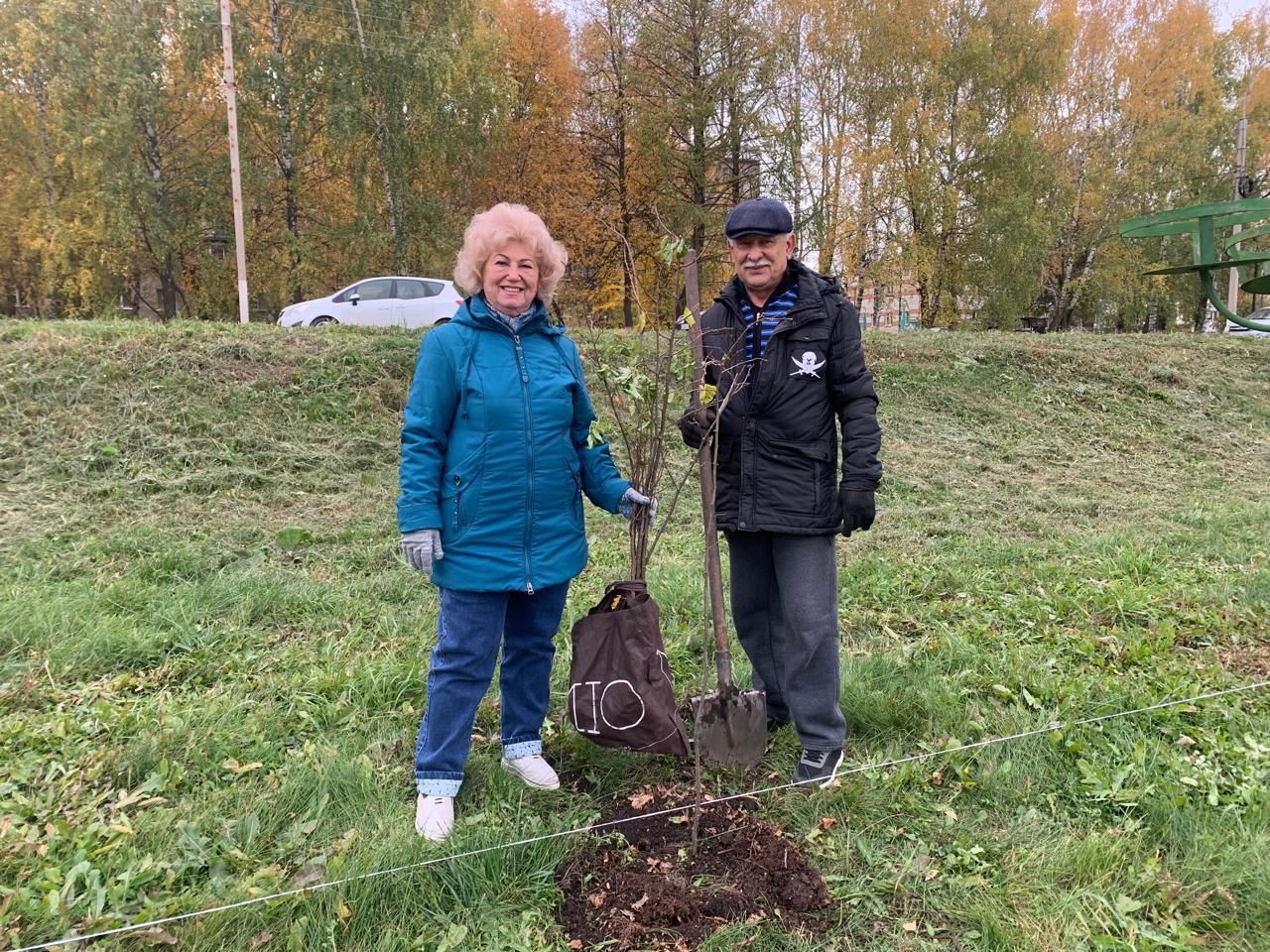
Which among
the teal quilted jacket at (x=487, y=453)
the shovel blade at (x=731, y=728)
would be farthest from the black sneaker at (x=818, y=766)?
the teal quilted jacket at (x=487, y=453)

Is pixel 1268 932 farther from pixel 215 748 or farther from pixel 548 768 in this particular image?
pixel 215 748

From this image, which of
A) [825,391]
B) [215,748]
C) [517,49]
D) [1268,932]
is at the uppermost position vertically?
[517,49]

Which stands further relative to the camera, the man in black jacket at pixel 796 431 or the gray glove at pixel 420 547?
the man in black jacket at pixel 796 431

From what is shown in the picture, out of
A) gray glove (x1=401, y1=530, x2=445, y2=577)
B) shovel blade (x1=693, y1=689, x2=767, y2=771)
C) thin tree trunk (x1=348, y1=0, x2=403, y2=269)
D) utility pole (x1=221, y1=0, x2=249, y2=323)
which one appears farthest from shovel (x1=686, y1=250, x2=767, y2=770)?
thin tree trunk (x1=348, y1=0, x2=403, y2=269)

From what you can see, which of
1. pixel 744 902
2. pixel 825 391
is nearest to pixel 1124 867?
pixel 744 902

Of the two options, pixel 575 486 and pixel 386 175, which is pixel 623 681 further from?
pixel 386 175

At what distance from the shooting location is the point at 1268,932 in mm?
1891

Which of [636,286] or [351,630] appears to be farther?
[351,630]

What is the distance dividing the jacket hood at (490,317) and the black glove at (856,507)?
1031 mm

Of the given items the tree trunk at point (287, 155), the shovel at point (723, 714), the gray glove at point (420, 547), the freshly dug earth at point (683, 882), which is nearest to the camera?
the freshly dug earth at point (683, 882)

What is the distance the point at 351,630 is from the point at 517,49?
2033 centimetres

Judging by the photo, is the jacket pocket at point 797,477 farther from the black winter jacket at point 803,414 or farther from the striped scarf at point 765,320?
the striped scarf at point 765,320

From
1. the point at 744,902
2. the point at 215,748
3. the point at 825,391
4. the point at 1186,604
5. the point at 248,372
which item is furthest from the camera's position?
the point at 248,372

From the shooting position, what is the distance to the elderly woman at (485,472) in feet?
7.03
